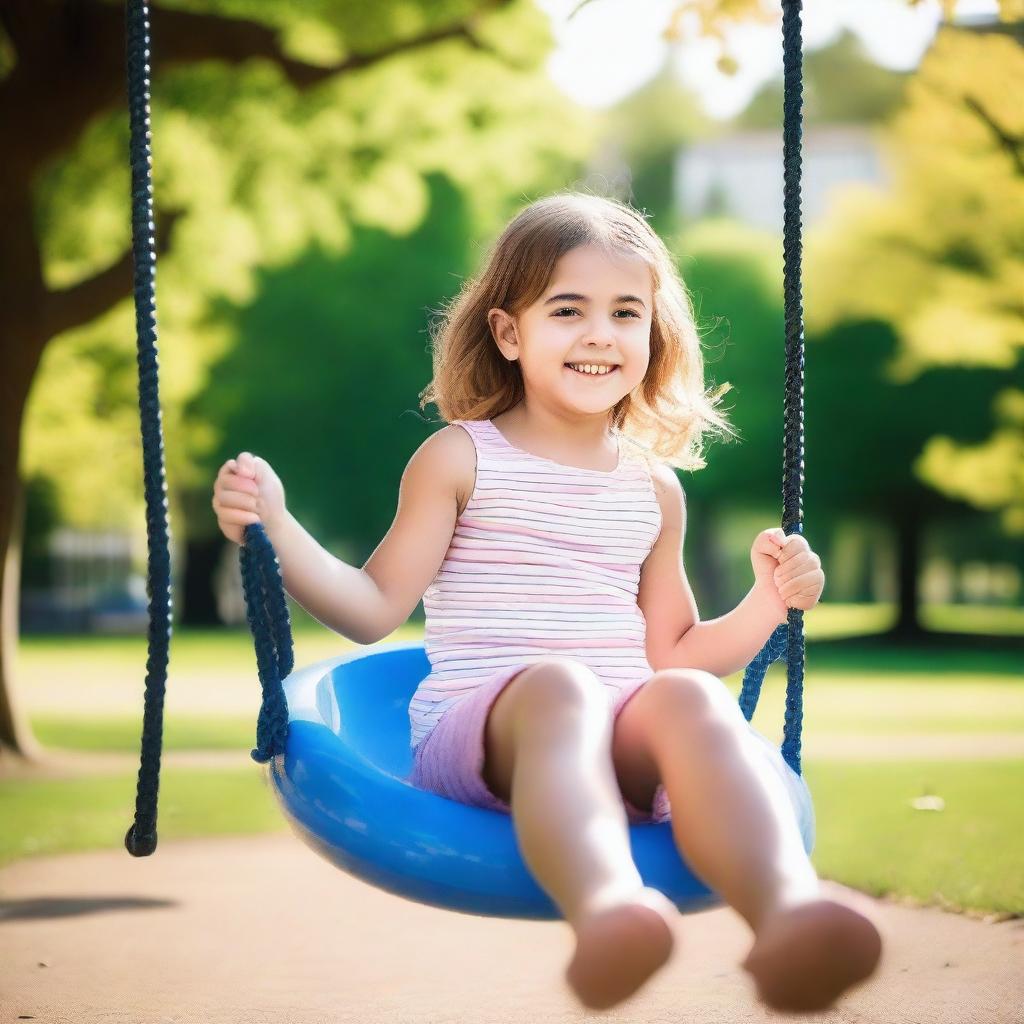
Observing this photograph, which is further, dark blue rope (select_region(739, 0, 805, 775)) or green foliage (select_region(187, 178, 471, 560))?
green foliage (select_region(187, 178, 471, 560))

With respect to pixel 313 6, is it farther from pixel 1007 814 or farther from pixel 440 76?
pixel 1007 814

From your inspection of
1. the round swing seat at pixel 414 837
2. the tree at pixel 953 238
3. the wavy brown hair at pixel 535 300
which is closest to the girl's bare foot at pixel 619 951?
the round swing seat at pixel 414 837

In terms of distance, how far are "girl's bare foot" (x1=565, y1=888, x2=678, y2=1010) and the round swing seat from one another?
1.10ft

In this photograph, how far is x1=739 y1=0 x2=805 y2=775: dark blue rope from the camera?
246 centimetres

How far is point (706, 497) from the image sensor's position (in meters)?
21.8

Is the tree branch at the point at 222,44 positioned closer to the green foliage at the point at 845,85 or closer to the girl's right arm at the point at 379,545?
the girl's right arm at the point at 379,545

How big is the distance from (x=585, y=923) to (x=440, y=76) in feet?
27.5

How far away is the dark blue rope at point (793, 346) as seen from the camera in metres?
2.46

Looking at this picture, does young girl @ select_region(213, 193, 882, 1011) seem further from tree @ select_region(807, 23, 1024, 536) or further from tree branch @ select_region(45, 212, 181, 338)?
tree @ select_region(807, 23, 1024, 536)

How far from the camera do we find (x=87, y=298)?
769cm

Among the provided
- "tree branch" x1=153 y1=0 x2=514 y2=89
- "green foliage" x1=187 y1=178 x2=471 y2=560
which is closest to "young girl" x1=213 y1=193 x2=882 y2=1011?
"tree branch" x1=153 y1=0 x2=514 y2=89

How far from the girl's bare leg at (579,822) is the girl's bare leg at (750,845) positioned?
0.09 metres

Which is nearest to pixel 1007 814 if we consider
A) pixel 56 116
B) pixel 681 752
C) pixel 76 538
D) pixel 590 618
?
pixel 590 618

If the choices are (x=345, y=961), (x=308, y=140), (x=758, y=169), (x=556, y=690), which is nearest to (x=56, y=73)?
(x=308, y=140)
